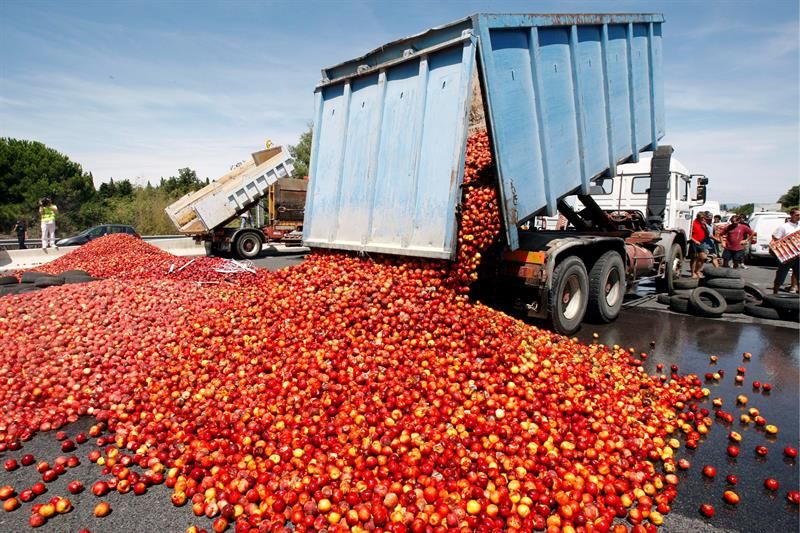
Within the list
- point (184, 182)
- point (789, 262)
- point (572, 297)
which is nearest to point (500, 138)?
point (572, 297)

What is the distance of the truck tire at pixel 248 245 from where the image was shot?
16.9 m

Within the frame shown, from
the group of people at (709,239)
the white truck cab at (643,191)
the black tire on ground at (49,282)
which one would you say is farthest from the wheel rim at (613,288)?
the black tire on ground at (49,282)

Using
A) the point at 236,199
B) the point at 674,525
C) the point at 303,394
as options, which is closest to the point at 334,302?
the point at 303,394

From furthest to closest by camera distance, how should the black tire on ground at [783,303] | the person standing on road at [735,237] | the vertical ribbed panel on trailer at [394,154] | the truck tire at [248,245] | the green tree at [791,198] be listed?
the green tree at [791,198] → the truck tire at [248,245] → the person standing on road at [735,237] → the black tire on ground at [783,303] → the vertical ribbed panel on trailer at [394,154]

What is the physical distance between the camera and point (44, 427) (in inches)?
149

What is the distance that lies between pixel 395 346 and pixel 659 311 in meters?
6.47

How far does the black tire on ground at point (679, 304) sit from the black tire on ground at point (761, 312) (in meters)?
1.00

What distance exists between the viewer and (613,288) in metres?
7.61

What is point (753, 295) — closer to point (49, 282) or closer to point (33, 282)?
point (49, 282)

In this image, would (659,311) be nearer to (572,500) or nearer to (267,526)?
(572,500)

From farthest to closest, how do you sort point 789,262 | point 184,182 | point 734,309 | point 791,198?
point 791,198 < point 184,182 < point 789,262 < point 734,309

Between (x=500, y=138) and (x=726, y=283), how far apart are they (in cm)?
634

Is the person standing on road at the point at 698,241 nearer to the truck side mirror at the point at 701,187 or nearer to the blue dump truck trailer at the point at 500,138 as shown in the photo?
the truck side mirror at the point at 701,187

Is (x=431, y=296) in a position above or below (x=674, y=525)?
above
